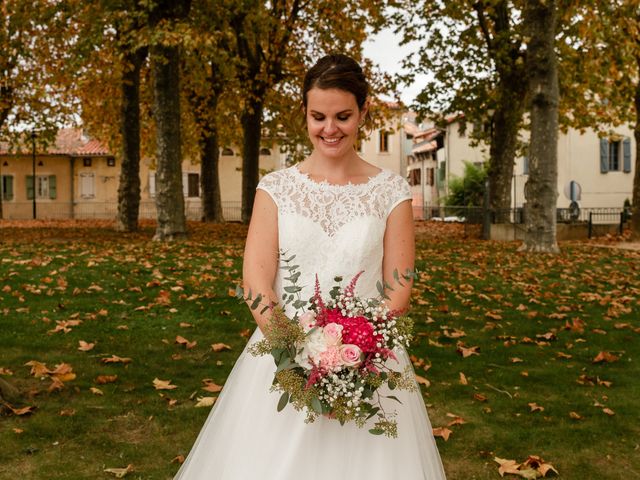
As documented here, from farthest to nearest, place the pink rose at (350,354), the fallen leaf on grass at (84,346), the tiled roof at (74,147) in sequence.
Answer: the tiled roof at (74,147), the fallen leaf on grass at (84,346), the pink rose at (350,354)

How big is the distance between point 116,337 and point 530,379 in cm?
442

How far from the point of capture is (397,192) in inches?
125

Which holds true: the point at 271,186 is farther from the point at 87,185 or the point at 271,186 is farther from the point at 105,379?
the point at 87,185

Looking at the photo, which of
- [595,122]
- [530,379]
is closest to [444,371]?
[530,379]

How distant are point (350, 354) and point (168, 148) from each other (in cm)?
1655

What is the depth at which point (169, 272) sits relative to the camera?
12.0 m

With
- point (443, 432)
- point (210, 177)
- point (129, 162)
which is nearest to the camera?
point (443, 432)

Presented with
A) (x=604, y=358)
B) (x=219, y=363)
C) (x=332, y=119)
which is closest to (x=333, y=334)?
(x=332, y=119)

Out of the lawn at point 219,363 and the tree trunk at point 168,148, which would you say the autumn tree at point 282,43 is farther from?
the lawn at point 219,363

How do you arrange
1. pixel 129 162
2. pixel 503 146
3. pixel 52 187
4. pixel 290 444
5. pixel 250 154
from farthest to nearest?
1. pixel 52 187
2. pixel 250 154
3. pixel 503 146
4. pixel 129 162
5. pixel 290 444

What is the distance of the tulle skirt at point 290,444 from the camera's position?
9.61ft

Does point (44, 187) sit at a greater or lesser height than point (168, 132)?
greater

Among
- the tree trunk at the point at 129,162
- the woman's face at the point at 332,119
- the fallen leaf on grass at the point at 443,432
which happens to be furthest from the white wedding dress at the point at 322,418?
the tree trunk at the point at 129,162

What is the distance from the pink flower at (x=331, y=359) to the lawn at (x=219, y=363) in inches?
100
